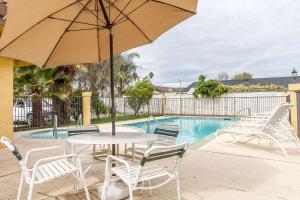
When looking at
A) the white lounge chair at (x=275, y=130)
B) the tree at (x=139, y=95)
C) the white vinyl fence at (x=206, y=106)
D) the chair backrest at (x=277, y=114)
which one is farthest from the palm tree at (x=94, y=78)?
the chair backrest at (x=277, y=114)

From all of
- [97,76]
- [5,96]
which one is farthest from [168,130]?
[97,76]

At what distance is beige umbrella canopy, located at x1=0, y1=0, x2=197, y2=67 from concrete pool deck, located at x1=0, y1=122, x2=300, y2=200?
6.11 feet

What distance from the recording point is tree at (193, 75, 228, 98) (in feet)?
65.0

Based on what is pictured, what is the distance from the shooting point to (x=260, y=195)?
10.9 ft

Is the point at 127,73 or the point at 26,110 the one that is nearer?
the point at 26,110

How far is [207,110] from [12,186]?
18046 mm

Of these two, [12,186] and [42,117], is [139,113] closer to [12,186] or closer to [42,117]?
[42,117]

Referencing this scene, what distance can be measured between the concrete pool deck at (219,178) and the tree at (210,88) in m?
14.1

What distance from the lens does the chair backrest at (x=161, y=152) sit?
2443 millimetres

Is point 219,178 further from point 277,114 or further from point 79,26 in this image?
point 79,26

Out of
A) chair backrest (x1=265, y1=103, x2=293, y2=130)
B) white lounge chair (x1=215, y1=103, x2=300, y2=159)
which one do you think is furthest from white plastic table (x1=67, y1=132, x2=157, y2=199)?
chair backrest (x1=265, y1=103, x2=293, y2=130)

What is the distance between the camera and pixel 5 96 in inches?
289

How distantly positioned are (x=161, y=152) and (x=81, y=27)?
8.34 feet

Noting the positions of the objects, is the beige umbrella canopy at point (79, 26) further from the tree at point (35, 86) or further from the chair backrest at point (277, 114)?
the tree at point (35, 86)
